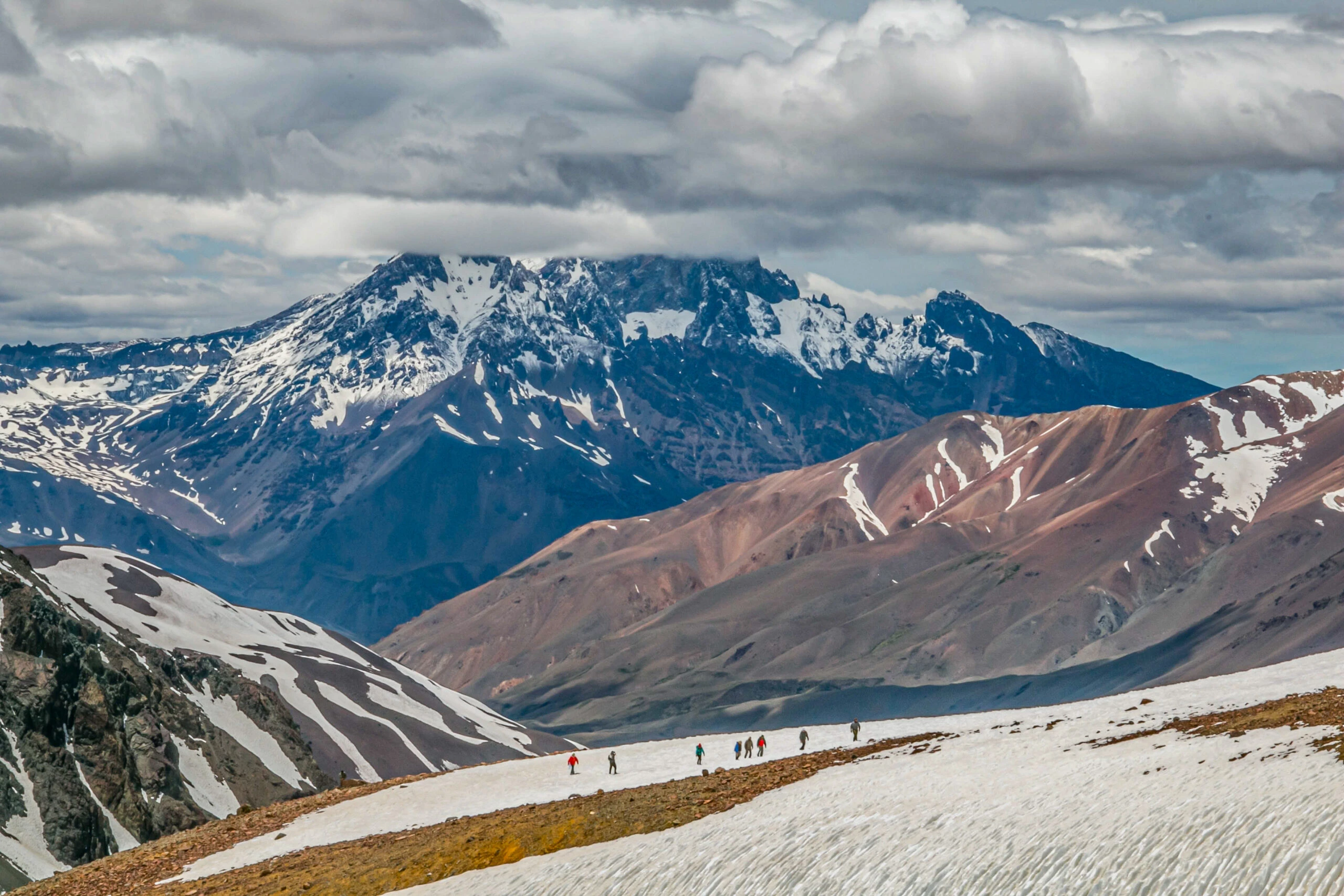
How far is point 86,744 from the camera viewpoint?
106 metres

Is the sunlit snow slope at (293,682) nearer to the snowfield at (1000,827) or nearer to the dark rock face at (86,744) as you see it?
the dark rock face at (86,744)

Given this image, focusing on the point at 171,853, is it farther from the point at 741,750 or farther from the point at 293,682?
the point at 293,682

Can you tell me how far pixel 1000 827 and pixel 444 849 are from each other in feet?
67.3

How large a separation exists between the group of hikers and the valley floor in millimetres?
2369

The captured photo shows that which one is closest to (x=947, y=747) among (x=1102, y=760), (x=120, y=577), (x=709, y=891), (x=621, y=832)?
(x=1102, y=760)

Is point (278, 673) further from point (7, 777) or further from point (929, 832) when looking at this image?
point (929, 832)

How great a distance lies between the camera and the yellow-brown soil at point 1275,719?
49.8 m

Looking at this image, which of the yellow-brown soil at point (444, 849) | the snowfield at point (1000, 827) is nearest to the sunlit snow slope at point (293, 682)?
the yellow-brown soil at point (444, 849)

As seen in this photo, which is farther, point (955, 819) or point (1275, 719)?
point (1275, 719)

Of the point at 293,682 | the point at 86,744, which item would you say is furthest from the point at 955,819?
the point at 293,682

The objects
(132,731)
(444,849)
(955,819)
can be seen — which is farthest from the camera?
(132,731)

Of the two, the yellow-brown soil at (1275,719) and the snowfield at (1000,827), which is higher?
the yellow-brown soil at (1275,719)

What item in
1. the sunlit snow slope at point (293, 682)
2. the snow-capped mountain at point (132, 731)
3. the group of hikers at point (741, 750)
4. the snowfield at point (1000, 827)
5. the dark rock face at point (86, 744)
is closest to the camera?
the snowfield at point (1000, 827)

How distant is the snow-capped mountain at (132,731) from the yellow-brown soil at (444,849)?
2717cm
